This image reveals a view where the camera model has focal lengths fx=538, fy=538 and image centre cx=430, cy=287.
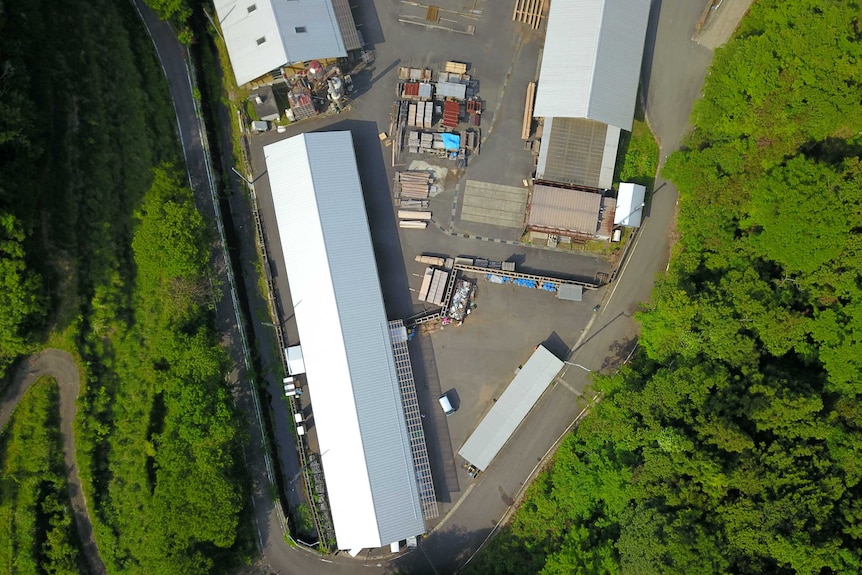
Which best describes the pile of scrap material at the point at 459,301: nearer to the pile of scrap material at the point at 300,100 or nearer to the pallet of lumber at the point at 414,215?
the pallet of lumber at the point at 414,215

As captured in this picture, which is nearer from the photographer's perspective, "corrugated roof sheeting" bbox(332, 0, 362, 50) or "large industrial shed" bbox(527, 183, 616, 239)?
"large industrial shed" bbox(527, 183, 616, 239)

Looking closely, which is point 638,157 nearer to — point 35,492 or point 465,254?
point 465,254

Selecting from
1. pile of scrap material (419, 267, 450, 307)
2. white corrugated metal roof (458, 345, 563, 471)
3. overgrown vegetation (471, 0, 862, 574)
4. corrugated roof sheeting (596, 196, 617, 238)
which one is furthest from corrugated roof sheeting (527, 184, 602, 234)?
white corrugated metal roof (458, 345, 563, 471)

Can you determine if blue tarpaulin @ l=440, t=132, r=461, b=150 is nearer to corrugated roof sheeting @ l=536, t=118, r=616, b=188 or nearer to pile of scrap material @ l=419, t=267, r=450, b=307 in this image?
Answer: corrugated roof sheeting @ l=536, t=118, r=616, b=188

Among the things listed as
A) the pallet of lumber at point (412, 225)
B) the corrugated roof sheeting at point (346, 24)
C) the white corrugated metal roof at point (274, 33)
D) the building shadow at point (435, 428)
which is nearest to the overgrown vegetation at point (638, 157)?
the pallet of lumber at point (412, 225)

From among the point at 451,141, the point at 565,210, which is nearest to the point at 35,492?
the point at 451,141
